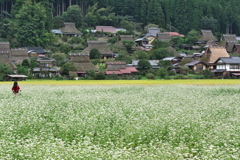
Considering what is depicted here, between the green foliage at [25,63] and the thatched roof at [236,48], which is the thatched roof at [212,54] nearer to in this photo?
the thatched roof at [236,48]

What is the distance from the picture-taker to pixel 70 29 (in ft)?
242

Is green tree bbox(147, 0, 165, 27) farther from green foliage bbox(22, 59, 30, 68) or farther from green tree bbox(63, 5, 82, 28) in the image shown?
green foliage bbox(22, 59, 30, 68)

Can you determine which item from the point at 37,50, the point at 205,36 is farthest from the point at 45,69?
the point at 205,36

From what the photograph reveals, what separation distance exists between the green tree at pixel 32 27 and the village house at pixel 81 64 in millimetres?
11643

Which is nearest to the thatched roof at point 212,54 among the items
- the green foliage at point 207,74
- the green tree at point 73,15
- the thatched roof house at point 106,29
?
the green foliage at point 207,74

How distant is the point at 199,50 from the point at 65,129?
66756 millimetres

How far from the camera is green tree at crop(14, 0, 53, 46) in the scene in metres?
65.8

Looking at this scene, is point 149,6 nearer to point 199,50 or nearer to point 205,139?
point 199,50

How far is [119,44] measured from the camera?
69.9 m

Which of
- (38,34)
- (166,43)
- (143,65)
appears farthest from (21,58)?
(166,43)

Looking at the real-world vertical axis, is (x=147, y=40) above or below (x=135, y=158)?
above

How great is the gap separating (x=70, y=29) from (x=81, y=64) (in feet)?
67.7

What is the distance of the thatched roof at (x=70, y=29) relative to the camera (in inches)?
2889

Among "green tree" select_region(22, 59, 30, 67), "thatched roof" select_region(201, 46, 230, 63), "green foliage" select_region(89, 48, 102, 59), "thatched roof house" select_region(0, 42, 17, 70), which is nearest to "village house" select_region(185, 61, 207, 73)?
"thatched roof" select_region(201, 46, 230, 63)
